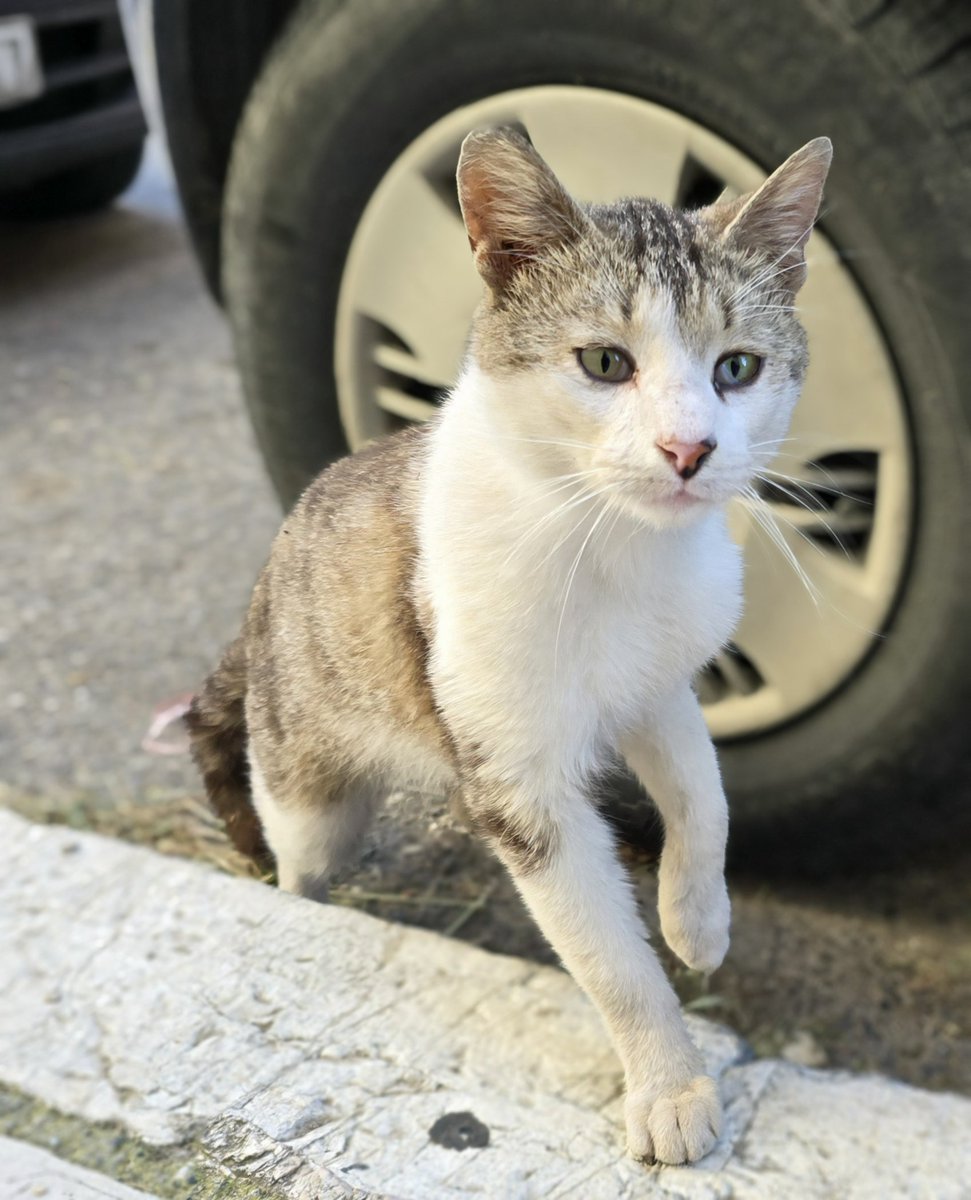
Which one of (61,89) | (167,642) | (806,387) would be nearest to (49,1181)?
(806,387)

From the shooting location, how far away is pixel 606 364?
1348 millimetres

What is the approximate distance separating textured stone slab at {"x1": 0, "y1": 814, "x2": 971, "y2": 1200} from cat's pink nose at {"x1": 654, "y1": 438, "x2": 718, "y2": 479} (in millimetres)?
826

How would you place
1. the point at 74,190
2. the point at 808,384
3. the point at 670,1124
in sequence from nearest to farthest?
the point at 670,1124 < the point at 808,384 < the point at 74,190

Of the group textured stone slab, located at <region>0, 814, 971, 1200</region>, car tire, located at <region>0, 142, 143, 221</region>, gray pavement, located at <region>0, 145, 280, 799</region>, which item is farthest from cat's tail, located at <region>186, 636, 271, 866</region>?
car tire, located at <region>0, 142, 143, 221</region>

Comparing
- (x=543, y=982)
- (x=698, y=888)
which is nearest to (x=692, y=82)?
(x=698, y=888)

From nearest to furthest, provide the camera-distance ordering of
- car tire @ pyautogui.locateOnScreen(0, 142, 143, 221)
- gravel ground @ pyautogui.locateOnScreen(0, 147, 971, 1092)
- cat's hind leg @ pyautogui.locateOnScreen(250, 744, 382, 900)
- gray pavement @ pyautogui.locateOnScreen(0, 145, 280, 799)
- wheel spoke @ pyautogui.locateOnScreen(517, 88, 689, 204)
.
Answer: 1. cat's hind leg @ pyautogui.locateOnScreen(250, 744, 382, 900)
2. wheel spoke @ pyautogui.locateOnScreen(517, 88, 689, 204)
3. gravel ground @ pyautogui.locateOnScreen(0, 147, 971, 1092)
4. gray pavement @ pyautogui.locateOnScreen(0, 145, 280, 799)
5. car tire @ pyautogui.locateOnScreen(0, 142, 143, 221)

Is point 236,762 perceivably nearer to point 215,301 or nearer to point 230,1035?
point 230,1035

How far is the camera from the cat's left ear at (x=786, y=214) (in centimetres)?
124

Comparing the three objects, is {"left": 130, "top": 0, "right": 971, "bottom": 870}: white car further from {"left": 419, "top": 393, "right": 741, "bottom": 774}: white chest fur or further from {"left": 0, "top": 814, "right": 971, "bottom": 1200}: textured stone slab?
{"left": 0, "top": 814, "right": 971, "bottom": 1200}: textured stone slab

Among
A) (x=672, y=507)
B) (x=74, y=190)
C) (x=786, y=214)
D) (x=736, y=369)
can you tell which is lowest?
(x=672, y=507)

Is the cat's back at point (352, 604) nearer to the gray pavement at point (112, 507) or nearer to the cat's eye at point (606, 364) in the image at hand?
the cat's eye at point (606, 364)

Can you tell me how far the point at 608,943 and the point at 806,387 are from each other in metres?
0.89

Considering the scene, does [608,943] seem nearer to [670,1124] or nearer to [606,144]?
[670,1124]

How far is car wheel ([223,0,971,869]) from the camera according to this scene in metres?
1.83
